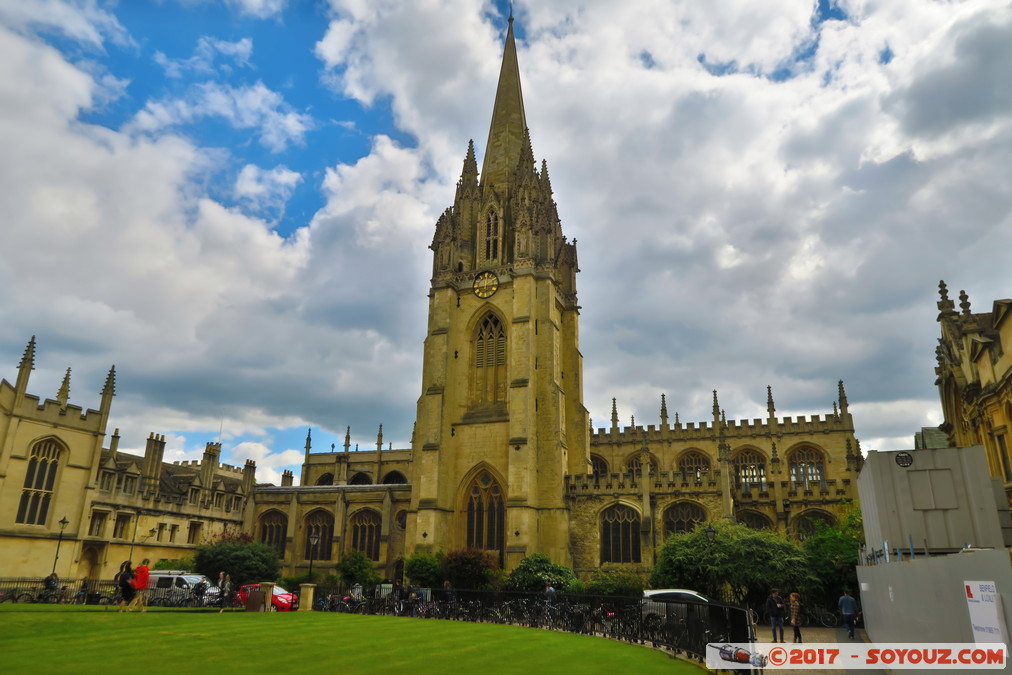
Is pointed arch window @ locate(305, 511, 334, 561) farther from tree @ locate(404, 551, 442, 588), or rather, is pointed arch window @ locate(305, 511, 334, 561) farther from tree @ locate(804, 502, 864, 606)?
tree @ locate(804, 502, 864, 606)

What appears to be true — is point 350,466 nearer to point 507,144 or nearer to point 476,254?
point 476,254

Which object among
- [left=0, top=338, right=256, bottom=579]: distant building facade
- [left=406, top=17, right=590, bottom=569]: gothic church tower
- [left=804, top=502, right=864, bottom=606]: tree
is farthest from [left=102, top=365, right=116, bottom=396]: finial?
[left=804, top=502, right=864, bottom=606]: tree

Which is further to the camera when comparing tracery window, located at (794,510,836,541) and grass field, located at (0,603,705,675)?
tracery window, located at (794,510,836,541)

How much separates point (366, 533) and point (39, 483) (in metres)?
19.9

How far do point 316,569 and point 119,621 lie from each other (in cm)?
2938

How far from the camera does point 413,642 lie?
15992 mm

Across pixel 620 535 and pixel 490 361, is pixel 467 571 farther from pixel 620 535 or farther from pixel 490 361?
pixel 490 361

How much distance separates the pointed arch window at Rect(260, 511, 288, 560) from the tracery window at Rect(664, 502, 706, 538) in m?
27.6

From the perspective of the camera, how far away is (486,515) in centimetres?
4097

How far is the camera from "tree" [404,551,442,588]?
1400 inches

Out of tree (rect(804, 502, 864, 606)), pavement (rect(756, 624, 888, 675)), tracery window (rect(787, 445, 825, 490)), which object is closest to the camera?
pavement (rect(756, 624, 888, 675))

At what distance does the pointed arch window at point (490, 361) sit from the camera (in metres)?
43.6

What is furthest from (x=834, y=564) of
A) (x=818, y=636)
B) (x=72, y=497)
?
(x=72, y=497)

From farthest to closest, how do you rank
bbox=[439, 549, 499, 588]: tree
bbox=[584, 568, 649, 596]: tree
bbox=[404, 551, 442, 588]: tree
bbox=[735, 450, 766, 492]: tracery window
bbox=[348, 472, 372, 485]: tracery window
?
1. bbox=[348, 472, 372, 485]: tracery window
2. bbox=[735, 450, 766, 492]: tracery window
3. bbox=[404, 551, 442, 588]: tree
4. bbox=[439, 549, 499, 588]: tree
5. bbox=[584, 568, 649, 596]: tree
